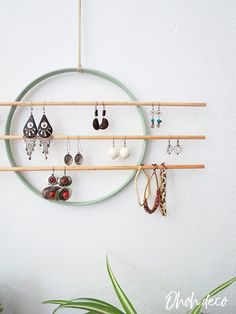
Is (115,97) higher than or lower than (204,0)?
lower

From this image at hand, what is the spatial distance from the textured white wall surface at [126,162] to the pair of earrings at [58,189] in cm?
7

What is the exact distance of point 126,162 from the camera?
32.1 inches

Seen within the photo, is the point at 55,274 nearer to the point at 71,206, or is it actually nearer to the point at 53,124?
the point at 71,206

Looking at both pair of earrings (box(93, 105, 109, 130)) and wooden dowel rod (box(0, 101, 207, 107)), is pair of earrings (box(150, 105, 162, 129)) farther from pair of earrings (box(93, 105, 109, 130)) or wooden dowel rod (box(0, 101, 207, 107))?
pair of earrings (box(93, 105, 109, 130))

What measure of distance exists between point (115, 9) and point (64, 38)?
0.19 m

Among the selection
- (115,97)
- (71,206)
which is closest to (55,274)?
(71,206)

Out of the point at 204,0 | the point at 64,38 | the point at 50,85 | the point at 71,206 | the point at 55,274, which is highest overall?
the point at 204,0

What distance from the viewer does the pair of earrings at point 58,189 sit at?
0.73 meters

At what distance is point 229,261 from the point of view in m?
0.86

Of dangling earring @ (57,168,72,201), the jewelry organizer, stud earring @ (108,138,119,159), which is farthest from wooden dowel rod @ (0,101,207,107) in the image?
dangling earring @ (57,168,72,201)

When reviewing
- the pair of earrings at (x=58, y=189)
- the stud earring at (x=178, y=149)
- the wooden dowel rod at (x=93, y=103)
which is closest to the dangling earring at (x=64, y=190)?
the pair of earrings at (x=58, y=189)

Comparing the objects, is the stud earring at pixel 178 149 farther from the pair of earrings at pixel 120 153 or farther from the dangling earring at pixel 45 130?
the dangling earring at pixel 45 130

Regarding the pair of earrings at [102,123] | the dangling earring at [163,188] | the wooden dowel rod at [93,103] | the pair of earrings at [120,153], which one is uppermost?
the wooden dowel rod at [93,103]

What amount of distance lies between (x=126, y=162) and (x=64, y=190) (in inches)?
8.7
